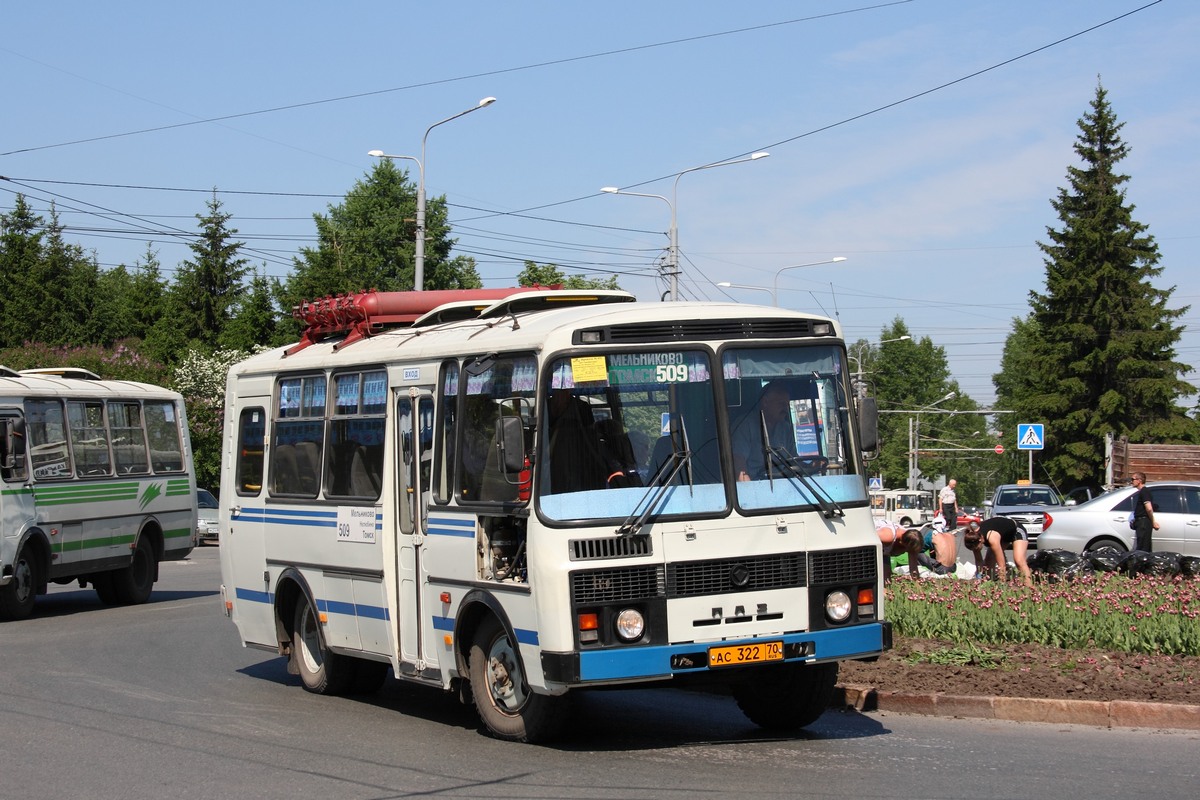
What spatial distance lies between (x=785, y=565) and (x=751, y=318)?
62.7 inches

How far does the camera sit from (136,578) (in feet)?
72.1

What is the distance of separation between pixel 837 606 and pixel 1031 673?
2.58 m

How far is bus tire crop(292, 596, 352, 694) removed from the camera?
1244 centimetres

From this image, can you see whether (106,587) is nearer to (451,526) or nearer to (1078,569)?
(451,526)

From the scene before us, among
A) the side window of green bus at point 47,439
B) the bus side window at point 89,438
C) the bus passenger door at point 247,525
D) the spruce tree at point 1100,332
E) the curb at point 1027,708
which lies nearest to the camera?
the curb at point 1027,708

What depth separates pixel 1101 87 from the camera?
64375mm

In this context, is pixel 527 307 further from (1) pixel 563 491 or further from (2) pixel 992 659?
(2) pixel 992 659

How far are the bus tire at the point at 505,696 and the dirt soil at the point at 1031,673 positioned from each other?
2.84 m

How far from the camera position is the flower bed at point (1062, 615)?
478 inches

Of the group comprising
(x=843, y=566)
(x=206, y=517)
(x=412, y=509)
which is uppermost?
(x=412, y=509)

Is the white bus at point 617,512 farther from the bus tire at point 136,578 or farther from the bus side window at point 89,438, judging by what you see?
the bus tire at point 136,578

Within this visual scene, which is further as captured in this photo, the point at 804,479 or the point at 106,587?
the point at 106,587

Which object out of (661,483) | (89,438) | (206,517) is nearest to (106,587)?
(89,438)

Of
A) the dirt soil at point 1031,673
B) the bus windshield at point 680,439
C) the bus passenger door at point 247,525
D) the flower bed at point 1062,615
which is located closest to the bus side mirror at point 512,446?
the bus windshield at point 680,439
